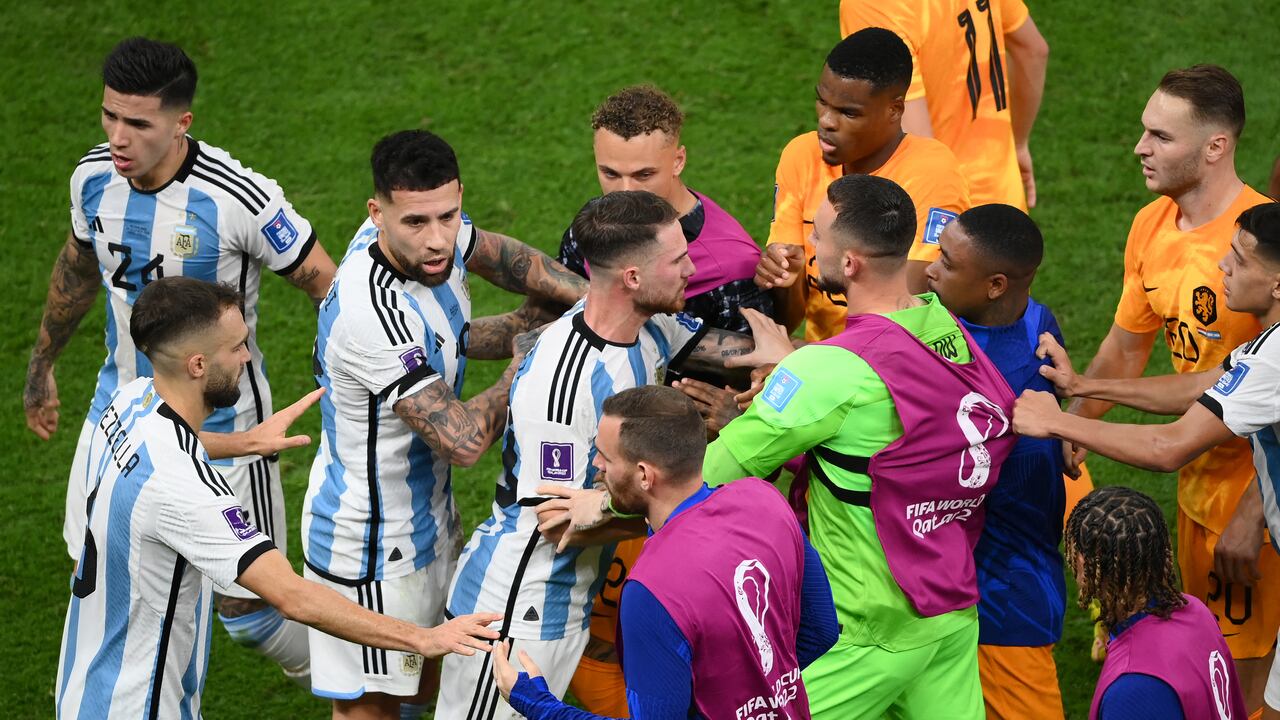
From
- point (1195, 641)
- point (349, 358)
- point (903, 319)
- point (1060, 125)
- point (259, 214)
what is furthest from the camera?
point (1060, 125)

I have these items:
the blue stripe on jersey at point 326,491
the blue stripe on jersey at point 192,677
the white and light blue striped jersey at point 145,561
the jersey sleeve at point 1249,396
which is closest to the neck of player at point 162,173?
the blue stripe on jersey at point 326,491

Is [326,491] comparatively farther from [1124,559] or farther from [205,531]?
[1124,559]

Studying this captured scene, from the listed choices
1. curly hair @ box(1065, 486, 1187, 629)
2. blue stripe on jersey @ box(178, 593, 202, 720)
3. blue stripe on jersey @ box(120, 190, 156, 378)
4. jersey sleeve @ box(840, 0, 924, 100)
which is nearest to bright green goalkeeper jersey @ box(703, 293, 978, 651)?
curly hair @ box(1065, 486, 1187, 629)

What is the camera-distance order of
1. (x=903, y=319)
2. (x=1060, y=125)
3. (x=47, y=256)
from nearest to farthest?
(x=903, y=319)
(x=47, y=256)
(x=1060, y=125)

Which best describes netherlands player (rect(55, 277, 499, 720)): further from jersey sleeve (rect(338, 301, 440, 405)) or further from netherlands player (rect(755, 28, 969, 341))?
netherlands player (rect(755, 28, 969, 341))

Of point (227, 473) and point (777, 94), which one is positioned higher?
point (777, 94)

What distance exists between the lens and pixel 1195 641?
3.34 m

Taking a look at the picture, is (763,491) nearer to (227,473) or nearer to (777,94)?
(227,473)

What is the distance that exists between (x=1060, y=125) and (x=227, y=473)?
6.06 metres

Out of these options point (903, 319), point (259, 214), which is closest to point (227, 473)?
point (259, 214)

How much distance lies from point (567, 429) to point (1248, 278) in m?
2.01

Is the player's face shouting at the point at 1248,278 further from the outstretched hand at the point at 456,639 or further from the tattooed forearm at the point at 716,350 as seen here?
the outstretched hand at the point at 456,639

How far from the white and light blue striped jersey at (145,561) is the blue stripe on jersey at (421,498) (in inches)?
27.8

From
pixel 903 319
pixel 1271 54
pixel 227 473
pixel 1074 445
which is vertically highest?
pixel 1271 54
